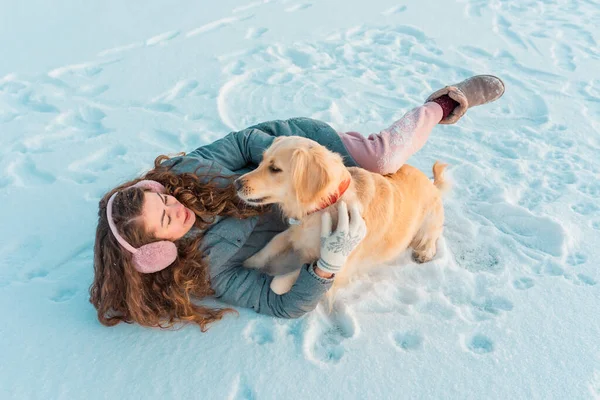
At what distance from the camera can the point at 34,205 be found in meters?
3.00

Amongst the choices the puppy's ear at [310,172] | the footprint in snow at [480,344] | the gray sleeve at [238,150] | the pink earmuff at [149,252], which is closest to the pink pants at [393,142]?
the gray sleeve at [238,150]

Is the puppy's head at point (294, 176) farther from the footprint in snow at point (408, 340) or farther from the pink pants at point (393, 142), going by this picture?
the footprint in snow at point (408, 340)

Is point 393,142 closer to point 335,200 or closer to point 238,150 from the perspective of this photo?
point 335,200

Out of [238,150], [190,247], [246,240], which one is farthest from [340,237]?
[238,150]

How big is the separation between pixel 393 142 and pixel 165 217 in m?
1.34

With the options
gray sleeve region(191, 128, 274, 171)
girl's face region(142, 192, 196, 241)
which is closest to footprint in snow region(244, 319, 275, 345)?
girl's face region(142, 192, 196, 241)

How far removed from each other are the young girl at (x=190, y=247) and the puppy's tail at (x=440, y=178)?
350 millimetres

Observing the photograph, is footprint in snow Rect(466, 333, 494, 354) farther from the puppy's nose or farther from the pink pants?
the puppy's nose

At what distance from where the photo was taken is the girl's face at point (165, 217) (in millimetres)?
1981

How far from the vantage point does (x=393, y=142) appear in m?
2.62

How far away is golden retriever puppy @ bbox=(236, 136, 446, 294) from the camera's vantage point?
1.98 meters

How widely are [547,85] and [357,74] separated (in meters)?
1.80

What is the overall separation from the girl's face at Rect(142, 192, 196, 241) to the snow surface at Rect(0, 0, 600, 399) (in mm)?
509

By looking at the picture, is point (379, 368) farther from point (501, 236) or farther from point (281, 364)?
point (501, 236)
